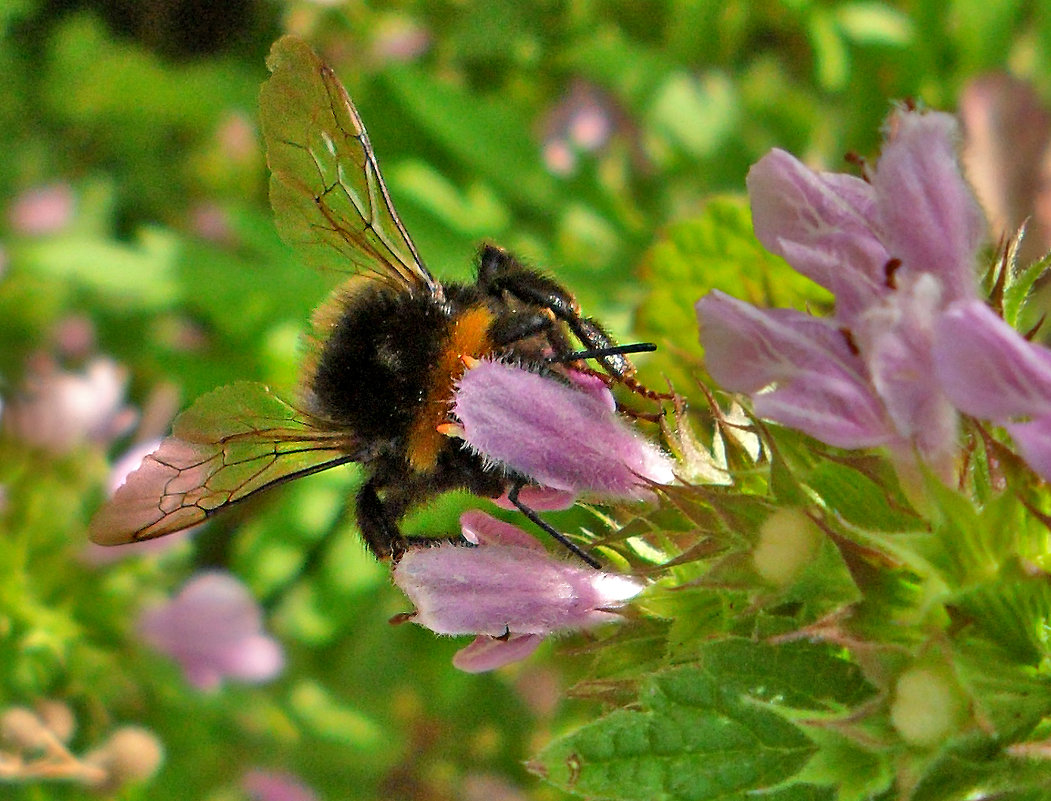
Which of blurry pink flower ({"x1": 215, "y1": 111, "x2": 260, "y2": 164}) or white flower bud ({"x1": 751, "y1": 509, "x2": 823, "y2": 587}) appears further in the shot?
blurry pink flower ({"x1": 215, "y1": 111, "x2": 260, "y2": 164})

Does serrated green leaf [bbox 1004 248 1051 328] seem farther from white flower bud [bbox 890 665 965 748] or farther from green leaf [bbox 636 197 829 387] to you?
green leaf [bbox 636 197 829 387]

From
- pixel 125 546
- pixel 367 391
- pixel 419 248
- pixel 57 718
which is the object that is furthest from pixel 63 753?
pixel 419 248

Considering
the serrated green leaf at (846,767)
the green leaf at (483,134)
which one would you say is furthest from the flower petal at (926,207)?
the green leaf at (483,134)

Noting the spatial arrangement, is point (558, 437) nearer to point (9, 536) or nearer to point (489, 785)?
point (9, 536)

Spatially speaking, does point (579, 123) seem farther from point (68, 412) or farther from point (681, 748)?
point (681, 748)

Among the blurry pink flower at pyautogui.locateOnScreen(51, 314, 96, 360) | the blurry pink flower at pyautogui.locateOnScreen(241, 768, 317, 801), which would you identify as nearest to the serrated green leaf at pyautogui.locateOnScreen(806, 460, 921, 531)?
the blurry pink flower at pyautogui.locateOnScreen(241, 768, 317, 801)
